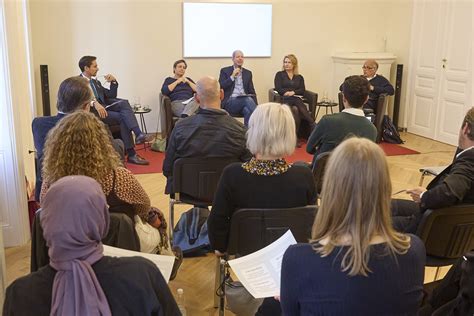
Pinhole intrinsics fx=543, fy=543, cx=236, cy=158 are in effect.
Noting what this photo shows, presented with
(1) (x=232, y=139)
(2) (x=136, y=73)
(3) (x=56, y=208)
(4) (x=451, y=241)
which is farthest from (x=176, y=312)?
(2) (x=136, y=73)

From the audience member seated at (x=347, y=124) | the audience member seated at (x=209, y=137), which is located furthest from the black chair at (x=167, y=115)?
the audience member seated at (x=209, y=137)

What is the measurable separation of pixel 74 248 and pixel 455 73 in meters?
7.02

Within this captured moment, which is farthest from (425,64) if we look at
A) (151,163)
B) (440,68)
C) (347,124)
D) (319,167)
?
(319,167)

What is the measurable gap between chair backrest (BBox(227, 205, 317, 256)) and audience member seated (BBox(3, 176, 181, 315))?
928mm

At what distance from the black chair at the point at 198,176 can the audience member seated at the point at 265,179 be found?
2.79ft

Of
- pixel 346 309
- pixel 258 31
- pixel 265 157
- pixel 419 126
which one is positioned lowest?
pixel 419 126

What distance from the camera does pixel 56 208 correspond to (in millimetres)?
1437

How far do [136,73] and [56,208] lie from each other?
6393 millimetres

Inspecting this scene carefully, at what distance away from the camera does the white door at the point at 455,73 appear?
23.6 feet

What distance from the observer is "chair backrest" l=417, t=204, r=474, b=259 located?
268cm

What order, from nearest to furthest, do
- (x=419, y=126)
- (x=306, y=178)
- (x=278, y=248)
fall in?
(x=278, y=248)
(x=306, y=178)
(x=419, y=126)

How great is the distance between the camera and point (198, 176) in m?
3.45

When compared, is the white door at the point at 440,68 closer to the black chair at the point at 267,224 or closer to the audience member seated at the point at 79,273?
the black chair at the point at 267,224

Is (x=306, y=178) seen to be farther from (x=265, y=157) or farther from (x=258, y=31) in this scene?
(x=258, y=31)
